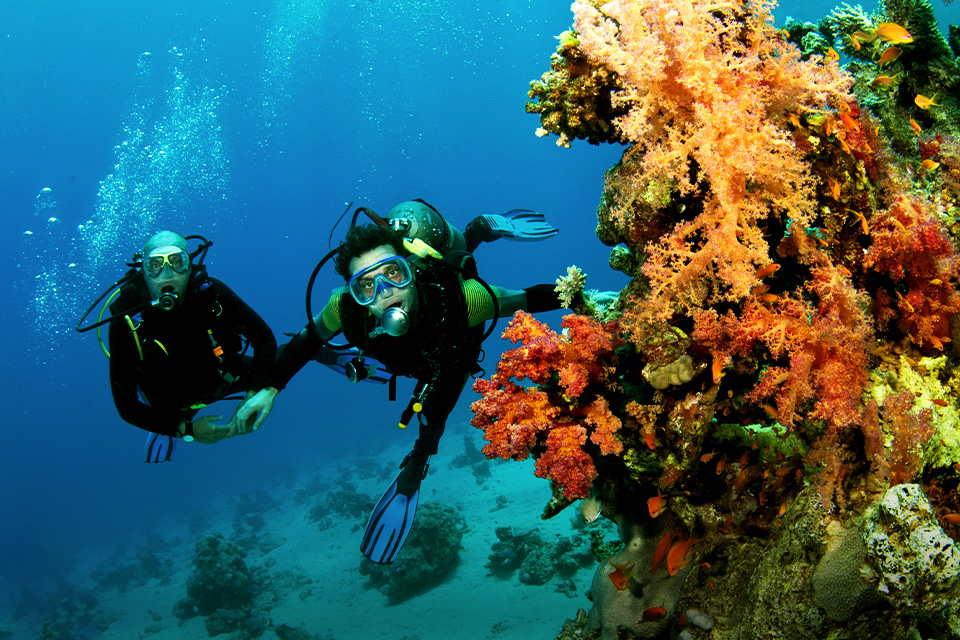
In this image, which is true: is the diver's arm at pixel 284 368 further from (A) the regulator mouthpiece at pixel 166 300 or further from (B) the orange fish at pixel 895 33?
(B) the orange fish at pixel 895 33

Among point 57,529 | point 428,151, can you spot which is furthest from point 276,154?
point 57,529

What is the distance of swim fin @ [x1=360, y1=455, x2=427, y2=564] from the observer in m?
4.80

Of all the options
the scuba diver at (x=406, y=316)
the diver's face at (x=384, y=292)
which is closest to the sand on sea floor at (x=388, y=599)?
the scuba diver at (x=406, y=316)

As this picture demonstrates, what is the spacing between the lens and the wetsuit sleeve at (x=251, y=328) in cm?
461

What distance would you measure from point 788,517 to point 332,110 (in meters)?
87.5

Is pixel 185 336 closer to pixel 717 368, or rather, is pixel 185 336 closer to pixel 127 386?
pixel 127 386

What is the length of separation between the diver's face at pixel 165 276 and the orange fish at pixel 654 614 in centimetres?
512

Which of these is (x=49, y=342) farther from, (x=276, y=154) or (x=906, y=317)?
(x=906, y=317)

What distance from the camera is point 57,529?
104 ft

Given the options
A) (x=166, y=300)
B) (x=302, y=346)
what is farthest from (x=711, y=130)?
(x=166, y=300)

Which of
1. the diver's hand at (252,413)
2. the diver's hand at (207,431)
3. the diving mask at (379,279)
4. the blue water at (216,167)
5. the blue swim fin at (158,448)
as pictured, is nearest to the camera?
the diving mask at (379,279)

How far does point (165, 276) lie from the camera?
4.64 meters

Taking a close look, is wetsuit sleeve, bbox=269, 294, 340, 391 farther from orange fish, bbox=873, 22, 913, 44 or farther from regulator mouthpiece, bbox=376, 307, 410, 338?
orange fish, bbox=873, 22, 913, 44

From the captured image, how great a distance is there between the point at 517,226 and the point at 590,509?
3.81m
